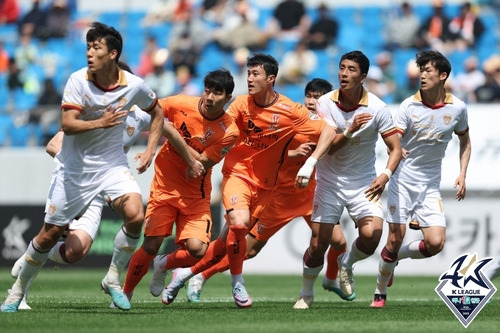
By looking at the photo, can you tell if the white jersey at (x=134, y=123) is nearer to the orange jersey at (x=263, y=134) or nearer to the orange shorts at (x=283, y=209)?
the orange jersey at (x=263, y=134)

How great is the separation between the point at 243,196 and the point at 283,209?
1261 millimetres

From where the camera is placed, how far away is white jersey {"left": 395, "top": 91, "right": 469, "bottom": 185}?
1284 cm

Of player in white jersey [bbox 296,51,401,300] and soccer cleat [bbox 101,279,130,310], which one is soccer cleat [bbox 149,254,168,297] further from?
player in white jersey [bbox 296,51,401,300]

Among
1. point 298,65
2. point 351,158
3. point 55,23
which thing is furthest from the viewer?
point 55,23

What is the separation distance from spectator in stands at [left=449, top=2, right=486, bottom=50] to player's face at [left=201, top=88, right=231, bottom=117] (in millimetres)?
13181

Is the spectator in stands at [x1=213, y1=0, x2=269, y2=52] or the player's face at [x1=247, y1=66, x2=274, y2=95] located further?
the spectator in stands at [x1=213, y1=0, x2=269, y2=52]

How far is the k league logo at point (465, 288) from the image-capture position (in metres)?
9.52

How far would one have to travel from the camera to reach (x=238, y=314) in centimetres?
1112

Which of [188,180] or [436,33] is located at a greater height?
[436,33]

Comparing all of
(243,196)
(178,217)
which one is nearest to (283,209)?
(243,196)

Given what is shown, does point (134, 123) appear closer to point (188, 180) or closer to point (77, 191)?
point (188, 180)

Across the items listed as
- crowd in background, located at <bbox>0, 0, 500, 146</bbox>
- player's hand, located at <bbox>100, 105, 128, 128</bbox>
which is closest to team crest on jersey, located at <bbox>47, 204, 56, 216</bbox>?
player's hand, located at <bbox>100, 105, 128, 128</bbox>

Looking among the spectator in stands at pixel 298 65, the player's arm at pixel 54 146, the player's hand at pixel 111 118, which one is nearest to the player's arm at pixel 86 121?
the player's hand at pixel 111 118

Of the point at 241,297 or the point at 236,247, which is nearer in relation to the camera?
the point at 241,297
